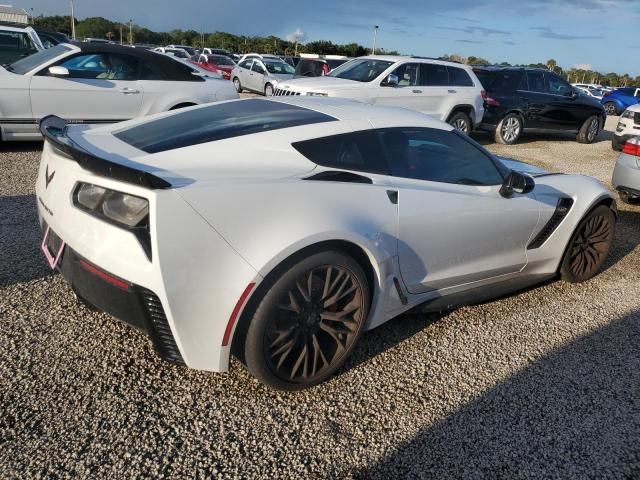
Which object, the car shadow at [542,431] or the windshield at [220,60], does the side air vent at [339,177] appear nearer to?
the car shadow at [542,431]

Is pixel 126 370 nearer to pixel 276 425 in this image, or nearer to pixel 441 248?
pixel 276 425

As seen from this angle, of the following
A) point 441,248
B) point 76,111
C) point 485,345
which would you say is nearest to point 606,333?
point 485,345

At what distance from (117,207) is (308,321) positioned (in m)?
1.05

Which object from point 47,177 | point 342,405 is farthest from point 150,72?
Result: point 342,405

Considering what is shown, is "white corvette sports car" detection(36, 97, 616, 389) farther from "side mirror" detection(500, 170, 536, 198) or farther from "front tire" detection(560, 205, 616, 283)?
"front tire" detection(560, 205, 616, 283)

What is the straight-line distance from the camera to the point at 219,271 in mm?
2393

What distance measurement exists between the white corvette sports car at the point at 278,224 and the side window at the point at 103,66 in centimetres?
460

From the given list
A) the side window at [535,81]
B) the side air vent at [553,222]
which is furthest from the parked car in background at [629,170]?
the side window at [535,81]

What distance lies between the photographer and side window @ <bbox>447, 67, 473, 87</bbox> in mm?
11070

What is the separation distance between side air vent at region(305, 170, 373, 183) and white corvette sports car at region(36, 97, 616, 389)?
0.01m

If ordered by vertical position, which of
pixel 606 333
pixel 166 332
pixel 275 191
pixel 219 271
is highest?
pixel 275 191

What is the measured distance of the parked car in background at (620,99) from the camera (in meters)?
25.8

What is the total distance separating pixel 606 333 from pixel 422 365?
155 cm

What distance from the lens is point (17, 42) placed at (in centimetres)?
1174
